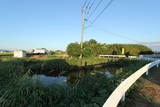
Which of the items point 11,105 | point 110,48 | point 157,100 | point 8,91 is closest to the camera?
point 157,100

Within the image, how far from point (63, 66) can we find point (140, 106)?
12623 mm

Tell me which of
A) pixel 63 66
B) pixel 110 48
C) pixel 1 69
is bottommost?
pixel 63 66

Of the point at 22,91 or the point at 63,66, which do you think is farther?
the point at 63,66

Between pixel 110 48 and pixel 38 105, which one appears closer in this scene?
pixel 38 105

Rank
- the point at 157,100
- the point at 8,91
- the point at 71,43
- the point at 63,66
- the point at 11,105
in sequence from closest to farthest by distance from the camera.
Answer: the point at 157,100, the point at 11,105, the point at 8,91, the point at 63,66, the point at 71,43

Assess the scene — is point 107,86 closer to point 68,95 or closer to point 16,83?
point 68,95

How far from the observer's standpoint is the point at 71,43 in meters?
23.2

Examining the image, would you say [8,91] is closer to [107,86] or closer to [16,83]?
[16,83]

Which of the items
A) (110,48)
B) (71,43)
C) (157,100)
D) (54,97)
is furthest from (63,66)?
(110,48)

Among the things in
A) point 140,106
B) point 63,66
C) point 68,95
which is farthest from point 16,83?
point 63,66

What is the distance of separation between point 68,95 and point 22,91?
1370 mm

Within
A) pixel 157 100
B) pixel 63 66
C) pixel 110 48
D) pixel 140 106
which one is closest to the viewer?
pixel 140 106

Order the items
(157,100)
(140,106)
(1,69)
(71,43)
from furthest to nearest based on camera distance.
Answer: (71,43) < (1,69) < (157,100) < (140,106)

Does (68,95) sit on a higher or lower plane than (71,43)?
lower
